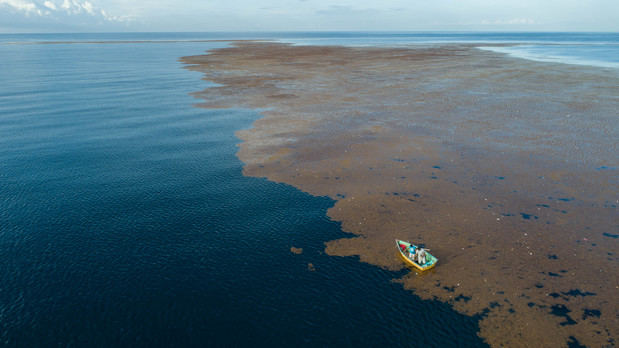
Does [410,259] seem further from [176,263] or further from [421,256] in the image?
[176,263]

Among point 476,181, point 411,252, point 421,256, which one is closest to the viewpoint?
point 421,256

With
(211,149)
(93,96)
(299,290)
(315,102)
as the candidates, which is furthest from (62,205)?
(93,96)

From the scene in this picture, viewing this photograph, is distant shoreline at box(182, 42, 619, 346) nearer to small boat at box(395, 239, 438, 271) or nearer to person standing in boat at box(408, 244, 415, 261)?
small boat at box(395, 239, 438, 271)

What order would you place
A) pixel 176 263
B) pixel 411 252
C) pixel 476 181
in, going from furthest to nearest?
1. pixel 476 181
2. pixel 176 263
3. pixel 411 252

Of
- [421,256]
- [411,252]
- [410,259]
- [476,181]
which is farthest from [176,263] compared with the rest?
[476,181]

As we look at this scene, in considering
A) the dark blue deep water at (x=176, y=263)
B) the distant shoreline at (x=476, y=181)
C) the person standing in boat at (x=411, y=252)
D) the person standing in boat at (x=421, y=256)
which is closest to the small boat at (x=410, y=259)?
the person standing in boat at (x=411, y=252)

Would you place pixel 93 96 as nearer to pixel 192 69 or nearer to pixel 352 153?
pixel 192 69

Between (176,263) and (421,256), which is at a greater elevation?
(421,256)

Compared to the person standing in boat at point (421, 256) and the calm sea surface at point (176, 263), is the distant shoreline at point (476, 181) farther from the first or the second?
the calm sea surface at point (176, 263)
